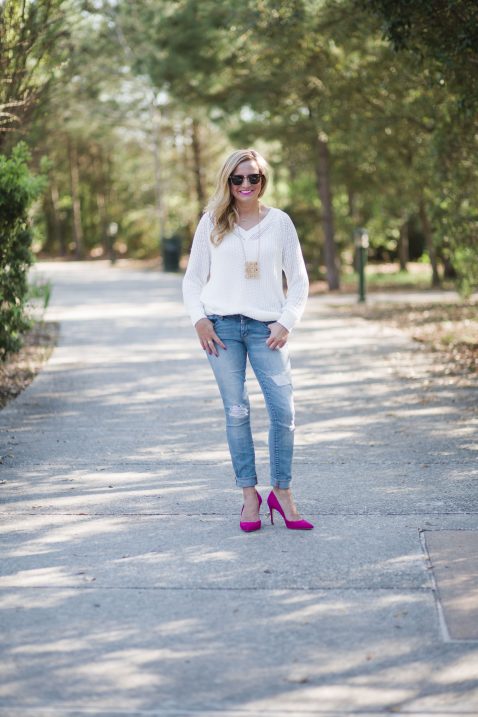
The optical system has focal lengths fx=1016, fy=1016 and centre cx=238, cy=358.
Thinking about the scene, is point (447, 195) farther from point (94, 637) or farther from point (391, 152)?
point (94, 637)

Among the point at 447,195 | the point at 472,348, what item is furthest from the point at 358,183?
the point at 472,348

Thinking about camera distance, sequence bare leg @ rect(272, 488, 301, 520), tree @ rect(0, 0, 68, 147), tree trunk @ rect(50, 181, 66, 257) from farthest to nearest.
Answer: tree trunk @ rect(50, 181, 66, 257), tree @ rect(0, 0, 68, 147), bare leg @ rect(272, 488, 301, 520)

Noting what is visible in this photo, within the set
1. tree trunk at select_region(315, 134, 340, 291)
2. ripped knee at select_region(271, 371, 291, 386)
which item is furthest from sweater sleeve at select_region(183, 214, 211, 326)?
tree trunk at select_region(315, 134, 340, 291)

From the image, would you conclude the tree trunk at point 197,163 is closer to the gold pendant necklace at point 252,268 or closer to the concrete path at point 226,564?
the concrete path at point 226,564

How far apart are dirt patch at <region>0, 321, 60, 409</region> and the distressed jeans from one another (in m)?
4.39

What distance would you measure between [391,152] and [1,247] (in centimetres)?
1422

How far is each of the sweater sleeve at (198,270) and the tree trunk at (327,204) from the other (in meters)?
18.3

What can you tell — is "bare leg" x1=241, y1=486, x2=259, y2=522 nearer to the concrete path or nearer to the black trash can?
the concrete path

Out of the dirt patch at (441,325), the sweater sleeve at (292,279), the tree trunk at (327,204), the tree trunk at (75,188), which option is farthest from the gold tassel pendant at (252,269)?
the tree trunk at (75,188)

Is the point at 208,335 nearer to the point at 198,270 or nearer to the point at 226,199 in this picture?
the point at 198,270

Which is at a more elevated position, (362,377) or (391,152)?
(391,152)

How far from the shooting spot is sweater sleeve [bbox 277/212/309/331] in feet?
16.8

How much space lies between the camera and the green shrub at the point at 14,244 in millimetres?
8508

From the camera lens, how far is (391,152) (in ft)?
70.7
